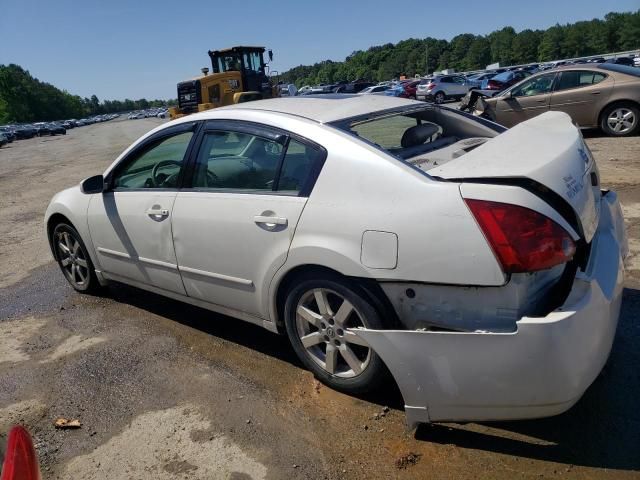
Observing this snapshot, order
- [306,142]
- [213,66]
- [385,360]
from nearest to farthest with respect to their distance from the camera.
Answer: [385,360], [306,142], [213,66]

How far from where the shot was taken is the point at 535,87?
10.9 m

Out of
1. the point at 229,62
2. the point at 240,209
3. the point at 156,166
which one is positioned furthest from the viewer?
the point at 229,62

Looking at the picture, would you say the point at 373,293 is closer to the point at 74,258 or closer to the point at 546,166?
the point at 546,166

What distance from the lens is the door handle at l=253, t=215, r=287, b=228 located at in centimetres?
280

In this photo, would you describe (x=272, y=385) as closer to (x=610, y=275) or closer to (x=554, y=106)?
(x=610, y=275)

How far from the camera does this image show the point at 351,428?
104 inches

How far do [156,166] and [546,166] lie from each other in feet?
8.80

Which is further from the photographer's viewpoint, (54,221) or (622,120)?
(622,120)

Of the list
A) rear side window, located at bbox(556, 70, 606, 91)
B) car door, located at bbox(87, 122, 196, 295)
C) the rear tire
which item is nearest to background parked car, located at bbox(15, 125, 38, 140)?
rear side window, located at bbox(556, 70, 606, 91)

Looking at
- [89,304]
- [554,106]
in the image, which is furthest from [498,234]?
[554,106]

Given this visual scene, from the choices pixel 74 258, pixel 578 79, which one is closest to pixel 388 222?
pixel 74 258

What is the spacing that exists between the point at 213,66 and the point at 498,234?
70.5ft

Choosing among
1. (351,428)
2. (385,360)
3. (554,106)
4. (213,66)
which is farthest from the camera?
(213,66)

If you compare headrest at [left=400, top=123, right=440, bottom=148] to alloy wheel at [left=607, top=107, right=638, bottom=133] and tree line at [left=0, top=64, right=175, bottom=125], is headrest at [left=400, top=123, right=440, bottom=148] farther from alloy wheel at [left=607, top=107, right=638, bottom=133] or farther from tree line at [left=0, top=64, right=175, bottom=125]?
tree line at [left=0, top=64, right=175, bottom=125]
